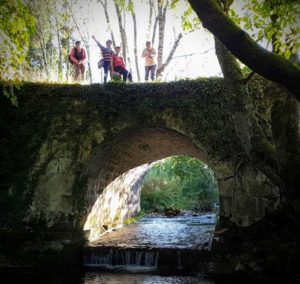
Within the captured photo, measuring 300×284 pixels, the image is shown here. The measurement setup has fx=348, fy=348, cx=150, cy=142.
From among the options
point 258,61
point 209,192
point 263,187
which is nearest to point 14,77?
point 263,187

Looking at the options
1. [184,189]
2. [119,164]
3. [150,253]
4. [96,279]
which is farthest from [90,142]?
[184,189]

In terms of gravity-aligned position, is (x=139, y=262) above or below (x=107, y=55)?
below

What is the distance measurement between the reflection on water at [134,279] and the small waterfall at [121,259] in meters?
0.46

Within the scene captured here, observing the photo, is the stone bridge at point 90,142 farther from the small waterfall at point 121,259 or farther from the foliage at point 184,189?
the foliage at point 184,189

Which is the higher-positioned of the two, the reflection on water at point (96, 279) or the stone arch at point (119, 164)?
the stone arch at point (119, 164)

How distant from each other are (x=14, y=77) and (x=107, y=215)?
5.17m

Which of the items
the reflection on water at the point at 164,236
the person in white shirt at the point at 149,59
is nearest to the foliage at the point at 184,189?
the reflection on water at the point at 164,236

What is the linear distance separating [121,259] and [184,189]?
10707 mm

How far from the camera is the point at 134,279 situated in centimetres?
730

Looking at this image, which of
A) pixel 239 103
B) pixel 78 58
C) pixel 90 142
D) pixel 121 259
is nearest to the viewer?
pixel 239 103

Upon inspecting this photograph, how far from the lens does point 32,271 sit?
26.1 feet

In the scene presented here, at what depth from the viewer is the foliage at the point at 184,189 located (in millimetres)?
18188

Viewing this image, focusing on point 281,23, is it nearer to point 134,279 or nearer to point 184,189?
point 134,279

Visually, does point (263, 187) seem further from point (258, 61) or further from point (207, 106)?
point (258, 61)
